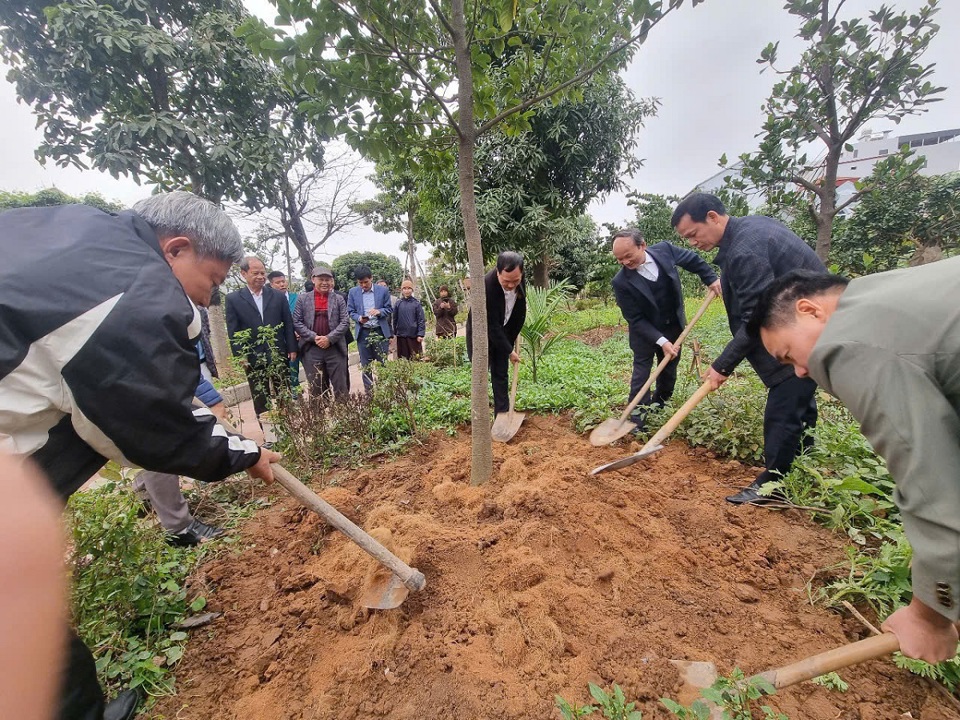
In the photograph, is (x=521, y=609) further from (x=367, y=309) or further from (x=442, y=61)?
(x=367, y=309)

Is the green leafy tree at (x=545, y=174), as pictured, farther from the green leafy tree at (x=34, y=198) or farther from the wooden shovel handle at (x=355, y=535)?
the wooden shovel handle at (x=355, y=535)

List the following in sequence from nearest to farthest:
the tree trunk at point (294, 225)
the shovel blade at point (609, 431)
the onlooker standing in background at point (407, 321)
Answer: the shovel blade at point (609, 431), the onlooker standing in background at point (407, 321), the tree trunk at point (294, 225)

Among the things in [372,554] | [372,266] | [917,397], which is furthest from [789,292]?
[372,266]

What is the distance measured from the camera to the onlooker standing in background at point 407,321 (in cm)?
682

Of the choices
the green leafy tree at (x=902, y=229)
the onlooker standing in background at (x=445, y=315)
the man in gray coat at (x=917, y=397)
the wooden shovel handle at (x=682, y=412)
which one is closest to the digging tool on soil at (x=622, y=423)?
the wooden shovel handle at (x=682, y=412)

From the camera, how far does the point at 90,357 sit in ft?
3.81

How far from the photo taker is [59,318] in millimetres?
1141

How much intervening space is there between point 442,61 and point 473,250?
1.13 m

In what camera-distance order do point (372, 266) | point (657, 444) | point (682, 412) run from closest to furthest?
point (682, 412) → point (657, 444) → point (372, 266)

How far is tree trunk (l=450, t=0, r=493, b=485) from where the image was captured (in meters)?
2.38

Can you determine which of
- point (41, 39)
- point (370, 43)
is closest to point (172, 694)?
point (370, 43)

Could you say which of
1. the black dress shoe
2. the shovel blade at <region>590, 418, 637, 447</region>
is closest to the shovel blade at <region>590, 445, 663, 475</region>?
the black dress shoe

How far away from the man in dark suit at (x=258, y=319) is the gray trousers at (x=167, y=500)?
154 centimetres

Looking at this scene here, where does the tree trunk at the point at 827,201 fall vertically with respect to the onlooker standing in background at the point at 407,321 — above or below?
above
